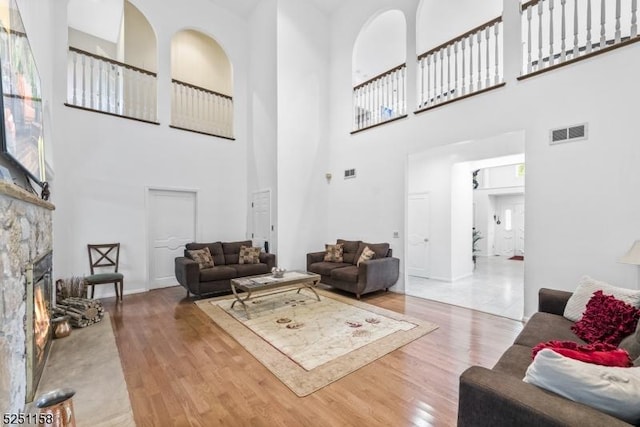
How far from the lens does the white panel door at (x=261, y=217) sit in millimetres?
6185

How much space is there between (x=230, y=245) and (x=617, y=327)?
17.8 feet

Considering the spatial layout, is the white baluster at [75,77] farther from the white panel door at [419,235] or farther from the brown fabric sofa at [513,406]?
the white panel door at [419,235]

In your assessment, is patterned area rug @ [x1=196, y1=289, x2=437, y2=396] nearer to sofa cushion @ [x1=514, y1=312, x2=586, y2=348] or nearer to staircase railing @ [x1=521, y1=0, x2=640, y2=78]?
sofa cushion @ [x1=514, y1=312, x2=586, y2=348]

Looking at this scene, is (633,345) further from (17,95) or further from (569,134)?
(17,95)

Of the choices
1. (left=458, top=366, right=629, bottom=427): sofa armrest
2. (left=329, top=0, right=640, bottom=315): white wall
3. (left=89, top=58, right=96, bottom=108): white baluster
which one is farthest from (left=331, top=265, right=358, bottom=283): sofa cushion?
(left=89, top=58, right=96, bottom=108): white baluster

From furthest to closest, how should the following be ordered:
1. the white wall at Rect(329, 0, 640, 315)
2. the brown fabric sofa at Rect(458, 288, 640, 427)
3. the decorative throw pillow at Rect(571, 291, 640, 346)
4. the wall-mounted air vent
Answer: the wall-mounted air vent, the white wall at Rect(329, 0, 640, 315), the decorative throw pillow at Rect(571, 291, 640, 346), the brown fabric sofa at Rect(458, 288, 640, 427)

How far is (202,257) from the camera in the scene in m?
5.05

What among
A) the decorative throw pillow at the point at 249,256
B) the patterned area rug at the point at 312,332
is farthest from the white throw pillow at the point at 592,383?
the decorative throw pillow at the point at 249,256

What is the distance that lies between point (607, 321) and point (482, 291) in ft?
11.2

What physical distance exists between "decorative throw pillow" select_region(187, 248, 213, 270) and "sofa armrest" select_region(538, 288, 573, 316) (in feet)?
15.4

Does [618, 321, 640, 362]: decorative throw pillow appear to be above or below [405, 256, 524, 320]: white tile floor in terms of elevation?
above

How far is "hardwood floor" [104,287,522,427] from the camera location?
1.98m

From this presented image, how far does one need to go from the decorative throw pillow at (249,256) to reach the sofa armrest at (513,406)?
458cm

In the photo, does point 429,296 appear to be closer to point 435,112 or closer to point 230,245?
point 435,112
